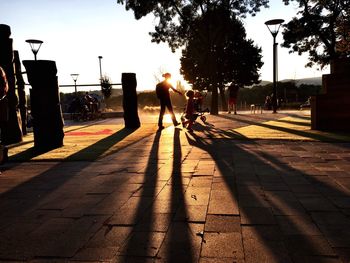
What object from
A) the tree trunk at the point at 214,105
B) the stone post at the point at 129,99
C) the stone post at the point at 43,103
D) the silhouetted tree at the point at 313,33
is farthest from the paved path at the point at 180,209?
the silhouetted tree at the point at 313,33

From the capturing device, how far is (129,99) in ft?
42.0

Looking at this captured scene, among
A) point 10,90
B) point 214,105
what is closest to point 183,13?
point 214,105

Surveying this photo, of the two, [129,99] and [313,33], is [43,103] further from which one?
[313,33]

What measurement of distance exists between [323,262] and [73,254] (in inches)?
65.3

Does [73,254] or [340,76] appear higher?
[340,76]

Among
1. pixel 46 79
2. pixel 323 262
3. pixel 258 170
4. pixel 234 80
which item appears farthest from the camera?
pixel 234 80

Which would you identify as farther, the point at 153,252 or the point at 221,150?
the point at 221,150

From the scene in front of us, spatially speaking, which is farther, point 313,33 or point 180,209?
point 313,33

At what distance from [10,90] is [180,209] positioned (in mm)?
7697

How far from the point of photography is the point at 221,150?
6.88 meters

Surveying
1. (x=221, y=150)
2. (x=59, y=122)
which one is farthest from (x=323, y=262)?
(x=59, y=122)

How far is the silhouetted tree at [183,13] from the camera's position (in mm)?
22609

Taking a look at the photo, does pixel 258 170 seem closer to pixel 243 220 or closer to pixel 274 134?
pixel 243 220

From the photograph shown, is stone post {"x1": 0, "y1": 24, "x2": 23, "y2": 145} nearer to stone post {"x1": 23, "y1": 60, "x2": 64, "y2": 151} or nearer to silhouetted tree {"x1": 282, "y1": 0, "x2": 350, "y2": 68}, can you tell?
stone post {"x1": 23, "y1": 60, "x2": 64, "y2": 151}
